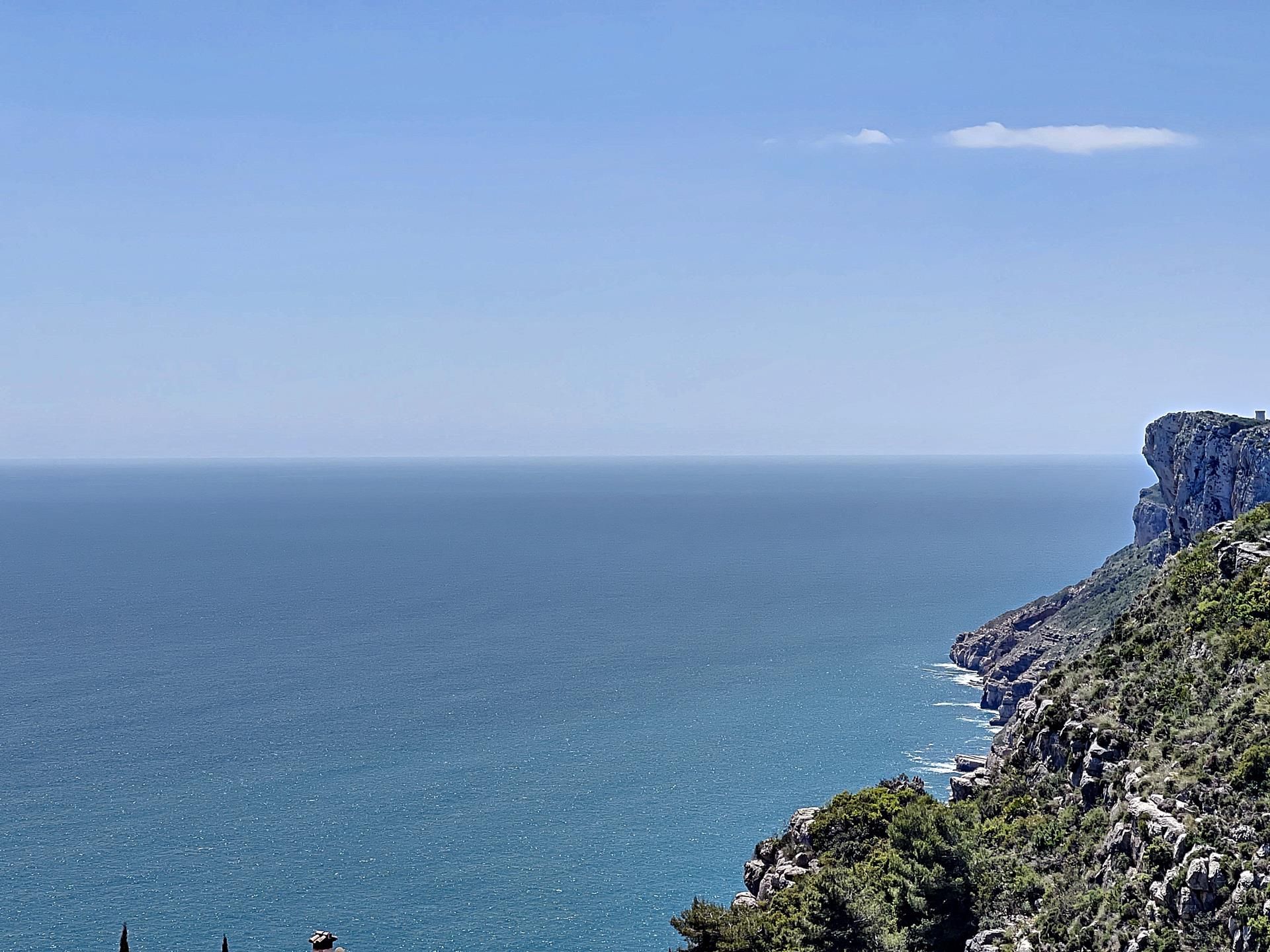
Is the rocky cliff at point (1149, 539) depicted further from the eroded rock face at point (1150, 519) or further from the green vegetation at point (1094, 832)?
the green vegetation at point (1094, 832)

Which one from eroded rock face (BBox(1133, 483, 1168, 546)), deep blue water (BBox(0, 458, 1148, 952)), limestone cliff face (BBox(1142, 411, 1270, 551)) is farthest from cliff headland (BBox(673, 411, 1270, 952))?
eroded rock face (BBox(1133, 483, 1168, 546))

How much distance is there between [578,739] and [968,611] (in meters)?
84.8

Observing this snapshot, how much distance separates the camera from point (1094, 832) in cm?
3328

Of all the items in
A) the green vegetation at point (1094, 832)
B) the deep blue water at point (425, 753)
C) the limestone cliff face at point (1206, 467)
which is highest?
the limestone cliff face at point (1206, 467)

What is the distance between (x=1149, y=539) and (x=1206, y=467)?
39.4 m

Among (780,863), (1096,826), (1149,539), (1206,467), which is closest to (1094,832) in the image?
(1096,826)

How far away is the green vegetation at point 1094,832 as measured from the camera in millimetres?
28078

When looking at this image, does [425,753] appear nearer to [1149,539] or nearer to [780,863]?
[780,863]

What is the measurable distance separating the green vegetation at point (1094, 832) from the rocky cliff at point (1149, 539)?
168 feet

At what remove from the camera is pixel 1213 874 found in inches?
1058

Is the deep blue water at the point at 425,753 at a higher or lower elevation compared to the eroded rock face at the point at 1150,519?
lower

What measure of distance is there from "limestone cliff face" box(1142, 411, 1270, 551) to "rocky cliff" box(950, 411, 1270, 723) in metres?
0.09

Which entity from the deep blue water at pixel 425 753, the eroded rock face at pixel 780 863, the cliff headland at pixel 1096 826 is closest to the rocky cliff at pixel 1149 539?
the deep blue water at pixel 425 753

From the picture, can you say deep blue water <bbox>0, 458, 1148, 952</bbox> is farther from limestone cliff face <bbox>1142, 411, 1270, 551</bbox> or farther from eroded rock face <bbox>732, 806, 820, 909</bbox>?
limestone cliff face <bbox>1142, 411, 1270, 551</bbox>
